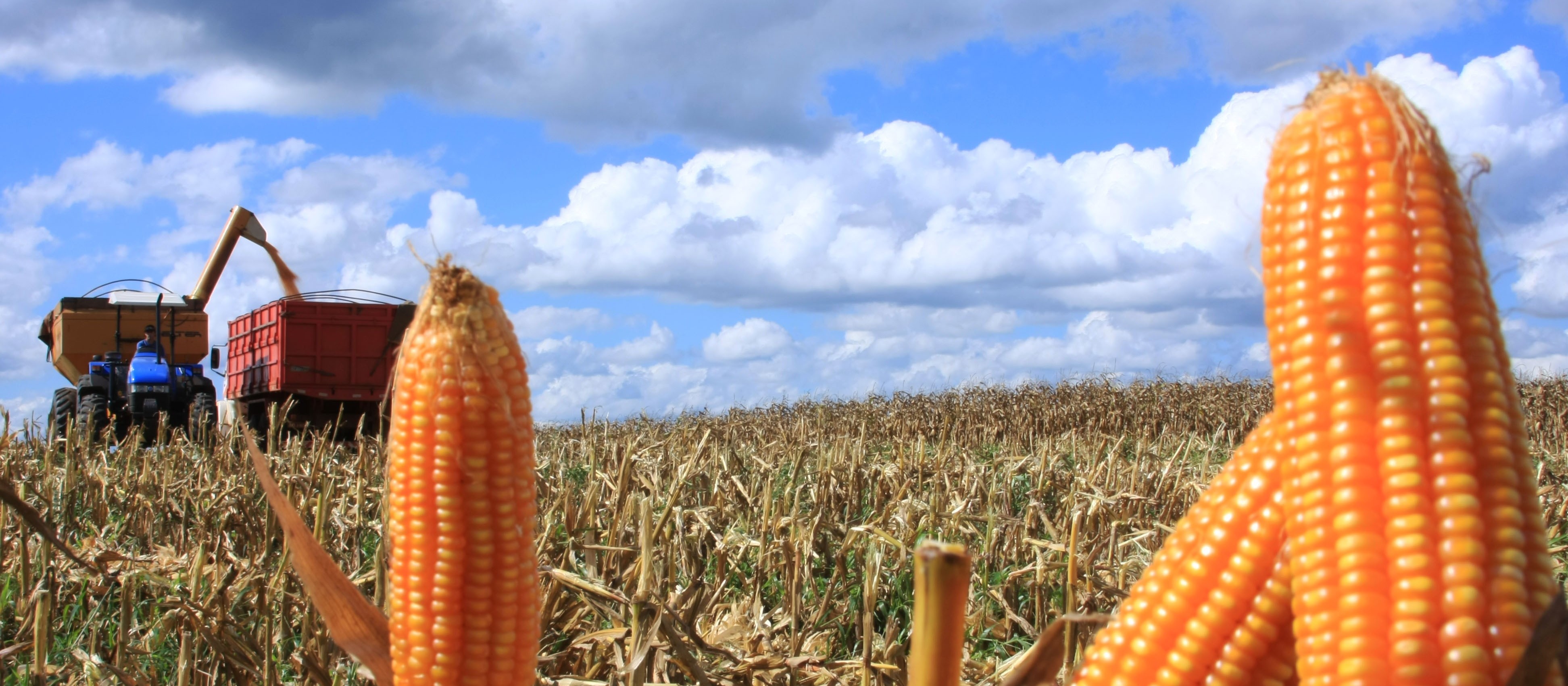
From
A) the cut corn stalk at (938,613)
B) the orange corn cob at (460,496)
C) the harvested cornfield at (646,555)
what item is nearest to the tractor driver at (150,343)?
the harvested cornfield at (646,555)

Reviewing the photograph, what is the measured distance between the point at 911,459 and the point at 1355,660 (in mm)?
8360

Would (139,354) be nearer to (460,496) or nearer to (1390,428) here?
(460,496)

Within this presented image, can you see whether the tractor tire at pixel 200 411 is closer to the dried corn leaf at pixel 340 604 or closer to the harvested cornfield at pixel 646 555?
the harvested cornfield at pixel 646 555

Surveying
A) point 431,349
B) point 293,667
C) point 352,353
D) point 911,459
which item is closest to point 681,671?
point 293,667

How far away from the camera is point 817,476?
7.84 metres

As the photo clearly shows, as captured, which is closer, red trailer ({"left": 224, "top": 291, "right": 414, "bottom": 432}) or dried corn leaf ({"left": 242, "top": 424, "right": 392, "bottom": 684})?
dried corn leaf ({"left": 242, "top": 424, "right": 392, "bottom": 684})

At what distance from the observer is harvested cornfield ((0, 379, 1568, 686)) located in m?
3.69

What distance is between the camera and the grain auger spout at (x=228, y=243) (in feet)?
63.8

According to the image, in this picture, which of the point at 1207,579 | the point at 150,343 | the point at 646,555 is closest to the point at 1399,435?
the point at 1207,579

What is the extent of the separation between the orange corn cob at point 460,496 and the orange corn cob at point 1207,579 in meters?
1.02

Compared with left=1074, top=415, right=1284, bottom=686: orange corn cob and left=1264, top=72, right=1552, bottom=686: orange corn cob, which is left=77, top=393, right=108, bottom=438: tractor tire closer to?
left=1074, top=415, right=1284, bottom=686: orange corn cob

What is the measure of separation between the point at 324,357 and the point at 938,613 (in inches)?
737

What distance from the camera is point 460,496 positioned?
5.81 ft

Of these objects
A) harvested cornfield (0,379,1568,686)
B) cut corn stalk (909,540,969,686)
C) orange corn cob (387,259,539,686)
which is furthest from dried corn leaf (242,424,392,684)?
cut corn stalk (909,540,969,686)
